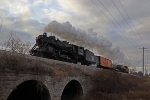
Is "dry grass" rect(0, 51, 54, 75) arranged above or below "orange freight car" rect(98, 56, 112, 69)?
below

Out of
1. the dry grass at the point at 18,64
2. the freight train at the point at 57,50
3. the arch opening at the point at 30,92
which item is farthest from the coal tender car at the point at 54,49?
the dry grass at the point at 18,64

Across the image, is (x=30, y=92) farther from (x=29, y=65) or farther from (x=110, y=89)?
(x=110, y=89)

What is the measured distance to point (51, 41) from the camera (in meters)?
27.6

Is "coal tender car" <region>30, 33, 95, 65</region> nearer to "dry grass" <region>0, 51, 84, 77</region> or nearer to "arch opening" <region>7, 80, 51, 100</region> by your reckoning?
"dry grass" <region>0, 51, 84, 77</region>

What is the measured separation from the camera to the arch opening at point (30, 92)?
2031 cm

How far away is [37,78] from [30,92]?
4.38 metres

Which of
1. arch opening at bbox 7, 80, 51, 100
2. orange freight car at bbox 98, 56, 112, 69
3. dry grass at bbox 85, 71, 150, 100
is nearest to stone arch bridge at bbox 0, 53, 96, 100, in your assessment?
arch opening at bbox 7, 80, 51, 100

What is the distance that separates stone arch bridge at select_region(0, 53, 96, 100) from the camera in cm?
1585

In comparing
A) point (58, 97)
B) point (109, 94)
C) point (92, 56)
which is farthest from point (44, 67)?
point (92, 56)

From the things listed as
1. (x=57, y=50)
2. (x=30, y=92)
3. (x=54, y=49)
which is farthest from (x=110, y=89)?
(x=30, y=92)

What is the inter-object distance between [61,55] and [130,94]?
10.6 meters

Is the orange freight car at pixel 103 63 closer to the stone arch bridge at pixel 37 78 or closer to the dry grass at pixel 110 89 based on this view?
the dry grass at pixel 110 89

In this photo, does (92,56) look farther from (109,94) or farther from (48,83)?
(48,83)

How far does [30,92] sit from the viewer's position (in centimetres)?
2261
